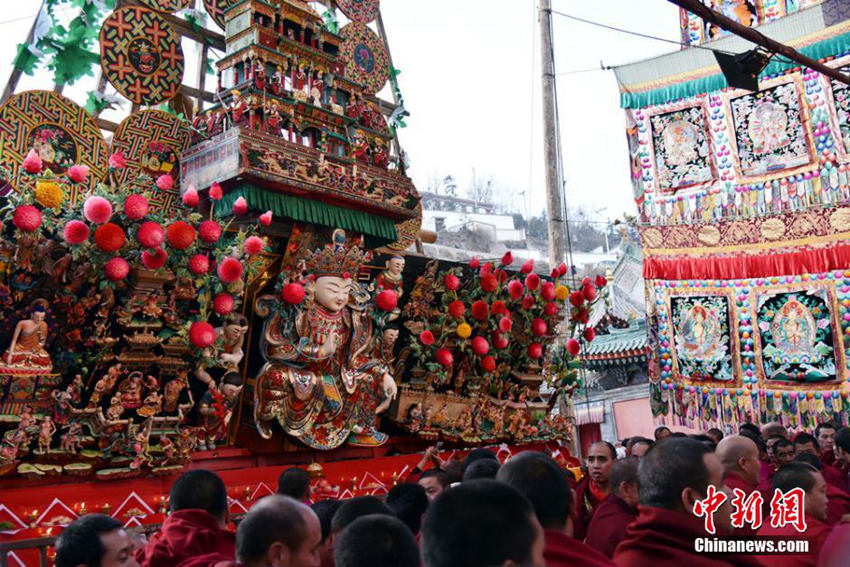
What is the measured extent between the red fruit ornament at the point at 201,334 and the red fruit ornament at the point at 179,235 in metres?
0.76

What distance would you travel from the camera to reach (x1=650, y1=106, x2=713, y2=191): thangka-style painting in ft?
44.1

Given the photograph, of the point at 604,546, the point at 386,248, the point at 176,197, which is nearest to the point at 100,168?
the point at 176,197

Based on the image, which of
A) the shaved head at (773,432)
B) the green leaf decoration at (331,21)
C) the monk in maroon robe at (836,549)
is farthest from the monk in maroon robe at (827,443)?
the green leaf decoration at (331,21)

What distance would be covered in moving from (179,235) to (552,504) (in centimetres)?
485

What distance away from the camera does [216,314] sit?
7359mm

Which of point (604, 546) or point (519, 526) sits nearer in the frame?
point (519, 526)

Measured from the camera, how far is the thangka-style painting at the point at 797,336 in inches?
483

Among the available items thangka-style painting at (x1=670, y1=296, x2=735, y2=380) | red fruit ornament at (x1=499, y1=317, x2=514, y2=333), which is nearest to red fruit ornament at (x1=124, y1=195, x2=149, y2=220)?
red fruit ornament at (x1=499, y1=317, x2=514, y2=333)

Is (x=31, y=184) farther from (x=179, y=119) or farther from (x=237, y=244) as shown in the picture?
(x=179, y=119)

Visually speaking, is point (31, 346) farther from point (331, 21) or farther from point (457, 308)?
point (331, 21)

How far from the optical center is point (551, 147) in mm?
12602

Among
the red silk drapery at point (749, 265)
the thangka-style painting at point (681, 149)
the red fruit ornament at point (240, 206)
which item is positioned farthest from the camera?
the thangka-style painting at point (681, 149)

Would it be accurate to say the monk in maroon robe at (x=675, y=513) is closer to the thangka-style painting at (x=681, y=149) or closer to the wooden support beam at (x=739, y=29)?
the wooden support beam at (x=739, y=29)

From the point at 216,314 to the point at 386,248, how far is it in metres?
3.45
